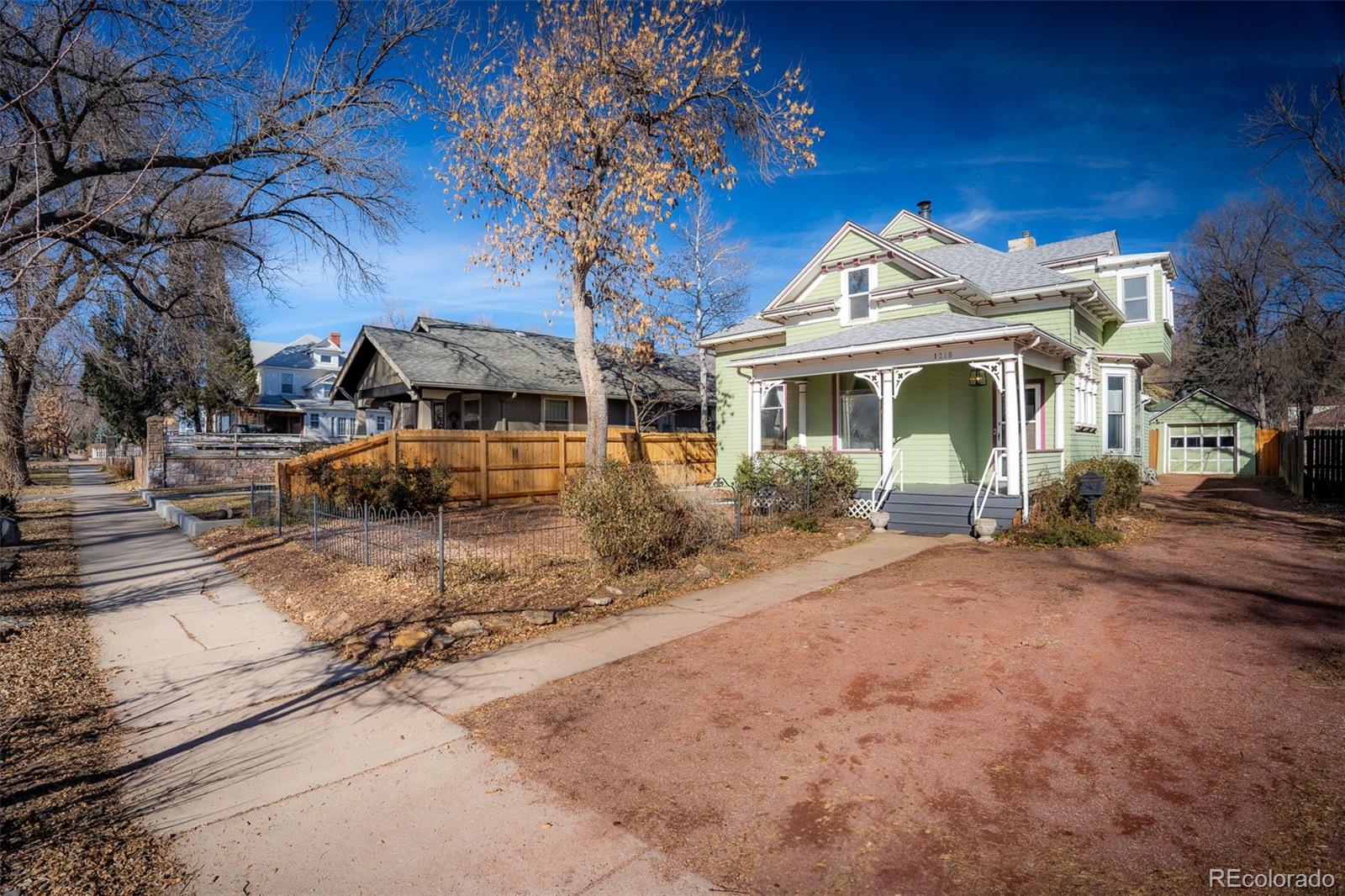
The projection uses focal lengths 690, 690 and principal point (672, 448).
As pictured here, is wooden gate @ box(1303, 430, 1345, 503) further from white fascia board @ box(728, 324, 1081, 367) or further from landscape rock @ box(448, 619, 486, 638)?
landscape rock @ box(448, 619, 486, 638)

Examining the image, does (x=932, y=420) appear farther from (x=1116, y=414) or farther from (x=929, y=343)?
(x=1116, y=414)

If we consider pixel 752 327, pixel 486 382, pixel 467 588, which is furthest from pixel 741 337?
pixel 467 588

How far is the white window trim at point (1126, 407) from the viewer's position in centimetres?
1895

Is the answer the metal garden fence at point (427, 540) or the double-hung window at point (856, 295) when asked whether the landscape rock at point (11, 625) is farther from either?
the double-hung window at point (856, 295)

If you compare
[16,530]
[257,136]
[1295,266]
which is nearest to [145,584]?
[16,530]

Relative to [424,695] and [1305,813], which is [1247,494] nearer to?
A: [1305,813]

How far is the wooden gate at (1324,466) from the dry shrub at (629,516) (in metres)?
16.8

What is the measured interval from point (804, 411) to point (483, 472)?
8312 millimetres

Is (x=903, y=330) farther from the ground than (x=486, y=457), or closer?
farther from the ground

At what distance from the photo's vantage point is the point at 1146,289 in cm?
1914

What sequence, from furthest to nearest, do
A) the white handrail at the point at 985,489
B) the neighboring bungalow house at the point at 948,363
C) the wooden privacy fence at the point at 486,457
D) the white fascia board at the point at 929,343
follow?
the wooden privacy fence at the point at 486,457, the neighboring bungalow house at the point at 948,363, the white handrail at the point at 985,489, the white fascia board at the point at 929,343

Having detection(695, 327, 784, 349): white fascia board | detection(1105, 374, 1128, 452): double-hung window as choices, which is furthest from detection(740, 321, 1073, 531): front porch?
detection(1105, 374, 1128, 452): double-hung window

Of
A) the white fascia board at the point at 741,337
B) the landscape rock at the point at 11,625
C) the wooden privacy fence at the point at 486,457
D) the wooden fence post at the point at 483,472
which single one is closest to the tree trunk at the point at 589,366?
the wooden privacy fence at the point at 486,457

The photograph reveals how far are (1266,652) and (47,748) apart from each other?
361 inches
